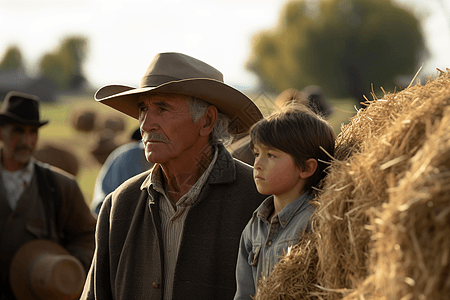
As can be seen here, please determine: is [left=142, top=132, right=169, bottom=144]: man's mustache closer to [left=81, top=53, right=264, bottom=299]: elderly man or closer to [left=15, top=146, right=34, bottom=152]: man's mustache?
[left=81, top=53, right=264, bottom=299]: elderly man

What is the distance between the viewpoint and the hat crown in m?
3.12

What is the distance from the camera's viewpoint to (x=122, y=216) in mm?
3150

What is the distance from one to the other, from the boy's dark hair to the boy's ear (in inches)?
0.7

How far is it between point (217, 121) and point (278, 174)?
117 cm

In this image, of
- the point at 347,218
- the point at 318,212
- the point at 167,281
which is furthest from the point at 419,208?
the point at 167,281

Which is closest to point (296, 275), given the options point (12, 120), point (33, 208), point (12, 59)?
point (33, 208)

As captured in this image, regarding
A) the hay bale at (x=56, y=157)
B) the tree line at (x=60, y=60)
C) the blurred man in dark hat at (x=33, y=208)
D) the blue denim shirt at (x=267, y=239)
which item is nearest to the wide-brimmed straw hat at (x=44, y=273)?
the blurred man in dark hat at (x=33, y=208)

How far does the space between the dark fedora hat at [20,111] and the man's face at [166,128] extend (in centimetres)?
326

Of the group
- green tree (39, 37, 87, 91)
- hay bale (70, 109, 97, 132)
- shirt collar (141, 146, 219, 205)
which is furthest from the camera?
green tree (39, 37, 87, 91)

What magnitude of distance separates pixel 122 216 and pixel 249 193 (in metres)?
0.86

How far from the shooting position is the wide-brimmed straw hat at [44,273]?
5078 millimetres

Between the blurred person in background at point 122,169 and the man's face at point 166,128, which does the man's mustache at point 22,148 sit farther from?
the man's face at point 166,128

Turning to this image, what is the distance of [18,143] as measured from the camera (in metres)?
5.66

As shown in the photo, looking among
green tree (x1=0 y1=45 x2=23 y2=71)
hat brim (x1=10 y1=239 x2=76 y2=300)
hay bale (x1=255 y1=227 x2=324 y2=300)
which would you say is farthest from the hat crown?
green tree (x1=0 y1=45 x2=23 y2=71)
